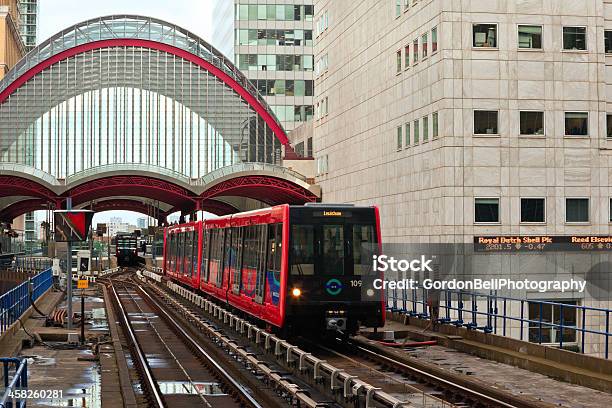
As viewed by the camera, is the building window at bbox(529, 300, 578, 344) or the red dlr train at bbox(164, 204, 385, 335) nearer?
the red dlr train at bbox(164, 204, 385, 335)

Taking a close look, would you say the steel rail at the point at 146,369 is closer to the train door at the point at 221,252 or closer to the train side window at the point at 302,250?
the train door at the point at 221,252

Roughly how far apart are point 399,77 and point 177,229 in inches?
609

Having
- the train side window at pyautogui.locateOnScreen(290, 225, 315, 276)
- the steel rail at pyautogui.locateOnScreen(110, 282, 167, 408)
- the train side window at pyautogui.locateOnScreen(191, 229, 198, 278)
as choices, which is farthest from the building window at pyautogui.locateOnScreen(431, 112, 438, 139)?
the train side window at pyautogui.locateOnScreen(290, 225, 315, 276)

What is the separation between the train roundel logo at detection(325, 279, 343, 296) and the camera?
80.3ft

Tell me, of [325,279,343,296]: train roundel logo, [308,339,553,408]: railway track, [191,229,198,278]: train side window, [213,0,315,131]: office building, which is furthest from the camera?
[213,0,315,131]: office building

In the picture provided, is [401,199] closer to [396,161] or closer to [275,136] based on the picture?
[396,161]

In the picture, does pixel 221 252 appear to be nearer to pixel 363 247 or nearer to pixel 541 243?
pixel 363 247

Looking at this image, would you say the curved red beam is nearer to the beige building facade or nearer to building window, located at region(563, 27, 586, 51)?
the beige building facade

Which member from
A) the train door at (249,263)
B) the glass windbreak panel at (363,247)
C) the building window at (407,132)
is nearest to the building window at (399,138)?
the building window at (407,132)

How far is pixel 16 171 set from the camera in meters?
82.1

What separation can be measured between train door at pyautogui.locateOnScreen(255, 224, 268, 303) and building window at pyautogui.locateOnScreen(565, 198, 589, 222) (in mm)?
26358

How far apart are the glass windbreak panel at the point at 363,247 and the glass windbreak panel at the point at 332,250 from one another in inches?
13.3

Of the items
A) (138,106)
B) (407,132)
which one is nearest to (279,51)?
(138,106)

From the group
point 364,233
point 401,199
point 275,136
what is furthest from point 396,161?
point 275,136
